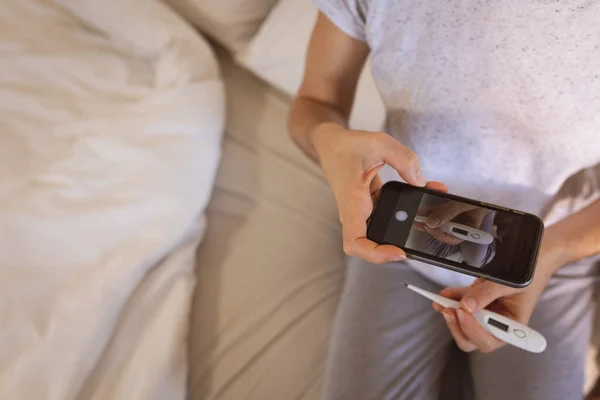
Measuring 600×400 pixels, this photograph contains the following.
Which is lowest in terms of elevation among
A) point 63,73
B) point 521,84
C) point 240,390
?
point 240,390

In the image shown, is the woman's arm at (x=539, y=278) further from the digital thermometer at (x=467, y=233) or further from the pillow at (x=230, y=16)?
the pillow at (x=230, y=16)

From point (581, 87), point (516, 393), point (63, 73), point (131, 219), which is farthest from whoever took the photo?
point (63, 73)

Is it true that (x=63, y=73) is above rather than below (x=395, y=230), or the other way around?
below

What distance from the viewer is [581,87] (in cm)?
48

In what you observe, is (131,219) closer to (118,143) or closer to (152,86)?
(118,143)

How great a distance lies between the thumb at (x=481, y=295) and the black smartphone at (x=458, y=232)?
0.08 metres

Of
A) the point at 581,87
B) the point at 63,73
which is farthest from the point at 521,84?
the point at 63,73

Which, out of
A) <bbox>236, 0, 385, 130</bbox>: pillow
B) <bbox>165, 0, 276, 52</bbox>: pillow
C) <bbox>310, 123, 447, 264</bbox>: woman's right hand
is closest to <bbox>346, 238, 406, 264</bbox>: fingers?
<bbox>310, 123, 447, 264</bbox>: woman's right hand

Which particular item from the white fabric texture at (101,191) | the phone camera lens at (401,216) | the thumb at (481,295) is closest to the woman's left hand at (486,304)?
the thumb at (481,295)

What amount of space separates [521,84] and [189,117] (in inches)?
20.3

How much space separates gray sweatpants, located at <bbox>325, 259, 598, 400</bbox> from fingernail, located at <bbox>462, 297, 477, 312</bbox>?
4.8 inches

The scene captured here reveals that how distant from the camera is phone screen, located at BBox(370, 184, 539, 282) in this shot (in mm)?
459

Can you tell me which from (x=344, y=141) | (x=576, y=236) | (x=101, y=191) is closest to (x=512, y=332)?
(x=576, y=236)

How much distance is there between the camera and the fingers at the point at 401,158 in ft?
A: 1.58
